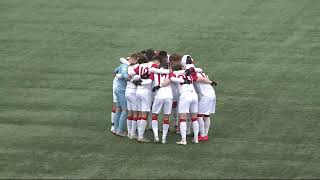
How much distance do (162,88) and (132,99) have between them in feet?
2.16

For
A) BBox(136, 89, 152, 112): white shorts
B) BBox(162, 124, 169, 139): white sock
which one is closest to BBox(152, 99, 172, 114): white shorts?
BBox(136, 89, 152, 112): white shorts

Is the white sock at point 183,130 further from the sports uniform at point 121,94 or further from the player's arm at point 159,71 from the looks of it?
the sports uniform at point 121,94

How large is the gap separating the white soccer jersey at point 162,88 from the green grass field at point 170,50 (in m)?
1.03

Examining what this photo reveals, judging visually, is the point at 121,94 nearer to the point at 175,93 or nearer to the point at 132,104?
the point at 132,104

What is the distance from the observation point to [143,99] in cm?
1625

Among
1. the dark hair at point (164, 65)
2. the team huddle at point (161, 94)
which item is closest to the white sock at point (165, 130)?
the team huddle at point (161, 94)

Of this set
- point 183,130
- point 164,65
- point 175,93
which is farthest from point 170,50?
point 183,130

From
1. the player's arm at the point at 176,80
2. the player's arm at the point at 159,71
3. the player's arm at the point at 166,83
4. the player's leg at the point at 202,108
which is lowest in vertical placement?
the player's leg at the point at 202,108

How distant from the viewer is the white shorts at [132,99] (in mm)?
16344

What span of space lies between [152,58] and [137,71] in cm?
42

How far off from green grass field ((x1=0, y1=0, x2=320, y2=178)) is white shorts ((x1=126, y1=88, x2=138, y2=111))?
0.70 metres

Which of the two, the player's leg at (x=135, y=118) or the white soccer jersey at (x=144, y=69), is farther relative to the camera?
the player's leg at (x=135, y=118)

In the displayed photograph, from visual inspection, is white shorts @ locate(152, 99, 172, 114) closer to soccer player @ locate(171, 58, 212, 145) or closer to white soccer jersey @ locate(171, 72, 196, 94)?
soccer player @ locate(171, 58, 212, 145)

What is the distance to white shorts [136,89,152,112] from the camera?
16234 mm
